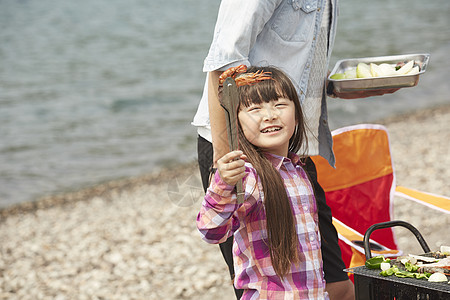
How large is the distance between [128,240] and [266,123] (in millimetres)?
3359

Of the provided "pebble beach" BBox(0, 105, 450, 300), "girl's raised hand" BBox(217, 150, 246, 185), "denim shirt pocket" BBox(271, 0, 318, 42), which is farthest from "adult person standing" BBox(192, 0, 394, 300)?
"pebble beach" BBox(0, 105, 450, 300)

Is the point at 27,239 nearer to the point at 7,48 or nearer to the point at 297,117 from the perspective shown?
the point at 297,117

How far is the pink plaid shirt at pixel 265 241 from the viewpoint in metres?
1.72

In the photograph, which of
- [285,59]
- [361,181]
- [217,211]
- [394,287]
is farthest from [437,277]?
[361,181]

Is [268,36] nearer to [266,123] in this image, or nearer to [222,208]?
[266,123]

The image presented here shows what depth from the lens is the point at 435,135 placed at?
7086mm

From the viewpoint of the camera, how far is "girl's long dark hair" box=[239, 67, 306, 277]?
1.75 metres

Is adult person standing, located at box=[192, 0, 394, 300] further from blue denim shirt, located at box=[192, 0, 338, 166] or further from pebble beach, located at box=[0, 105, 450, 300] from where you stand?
pebble beach, located at box=[0, 105, 450, 300]

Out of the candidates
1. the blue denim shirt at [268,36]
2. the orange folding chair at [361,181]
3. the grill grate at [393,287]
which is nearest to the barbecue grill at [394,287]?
the grill grate at [393,287]

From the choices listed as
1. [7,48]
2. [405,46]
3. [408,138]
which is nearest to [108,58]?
[7,48]

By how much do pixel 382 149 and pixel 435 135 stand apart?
13.9ft

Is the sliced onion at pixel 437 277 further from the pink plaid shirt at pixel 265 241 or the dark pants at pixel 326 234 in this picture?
the dark pants at pixel 326 234

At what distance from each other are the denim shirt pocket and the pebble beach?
3.84 feet

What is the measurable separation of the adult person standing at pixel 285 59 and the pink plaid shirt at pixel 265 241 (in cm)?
21
